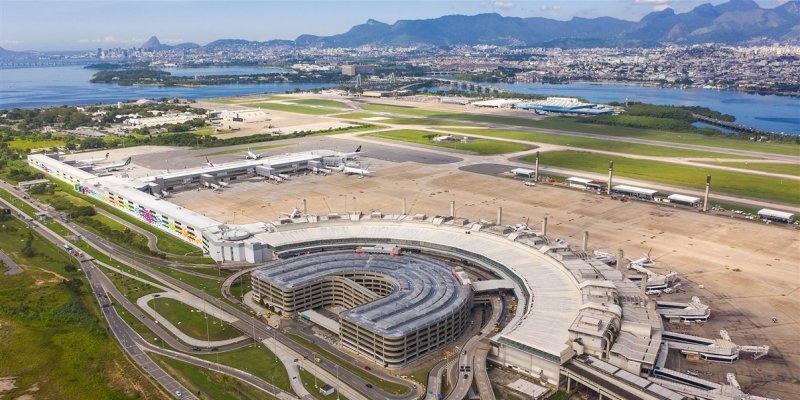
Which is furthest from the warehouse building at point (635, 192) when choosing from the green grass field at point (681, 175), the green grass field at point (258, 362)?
the green grass field at point (258, 362)

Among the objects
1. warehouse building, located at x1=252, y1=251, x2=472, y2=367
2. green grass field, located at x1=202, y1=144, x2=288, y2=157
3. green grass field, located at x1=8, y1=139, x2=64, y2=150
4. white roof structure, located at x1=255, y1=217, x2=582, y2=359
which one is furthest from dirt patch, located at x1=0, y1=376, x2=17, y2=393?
green grass field, located at x1=8, y1=139, x2=64, y2=150

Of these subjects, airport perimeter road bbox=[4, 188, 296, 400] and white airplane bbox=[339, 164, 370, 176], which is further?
white airplane bbox=[339, 164, 370, 176]

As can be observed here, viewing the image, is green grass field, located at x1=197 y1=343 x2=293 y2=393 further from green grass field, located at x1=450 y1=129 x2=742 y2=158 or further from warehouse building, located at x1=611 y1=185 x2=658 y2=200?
green grass field, located at x1=450 y1=129 x2=742 y2=158

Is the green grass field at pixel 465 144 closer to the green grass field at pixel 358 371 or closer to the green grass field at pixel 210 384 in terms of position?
the green grass field at pixel 358 371

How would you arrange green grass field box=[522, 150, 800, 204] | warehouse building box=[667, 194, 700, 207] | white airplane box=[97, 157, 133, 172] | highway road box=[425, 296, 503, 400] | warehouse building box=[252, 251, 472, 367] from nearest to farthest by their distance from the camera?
highway road box=[425, 296, 503, 400], warehouse building box=[252, 251, 472, 367], warehouse building box=[667, 194, 700, 207], green grass field box=[522, 150, 800, 204], white airplane box=[97, 157, 133, 172]

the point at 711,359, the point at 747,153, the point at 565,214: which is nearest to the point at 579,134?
the point at 747,153

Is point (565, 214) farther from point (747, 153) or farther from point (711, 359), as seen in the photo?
point (747, 153)

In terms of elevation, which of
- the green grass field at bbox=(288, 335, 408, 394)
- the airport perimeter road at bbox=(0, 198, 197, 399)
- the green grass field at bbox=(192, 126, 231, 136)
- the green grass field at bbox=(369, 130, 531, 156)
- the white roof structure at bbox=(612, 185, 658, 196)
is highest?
the green grass field at bbox=(192, 126, 231, 136)

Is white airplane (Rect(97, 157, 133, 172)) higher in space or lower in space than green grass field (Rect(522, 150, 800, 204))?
higher
